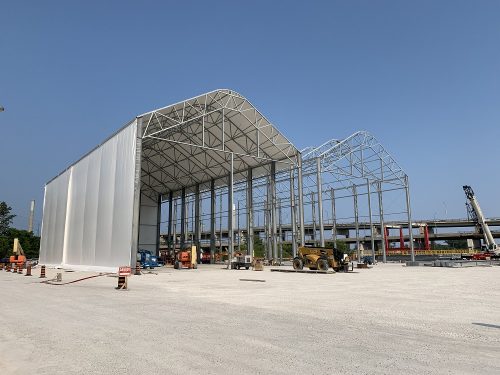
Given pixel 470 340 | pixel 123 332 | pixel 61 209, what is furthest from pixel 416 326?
pixel 61 209

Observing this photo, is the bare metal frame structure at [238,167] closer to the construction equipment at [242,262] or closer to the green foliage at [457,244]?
the construction equipment at [242,262]

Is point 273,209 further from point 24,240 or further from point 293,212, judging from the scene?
point 24,240

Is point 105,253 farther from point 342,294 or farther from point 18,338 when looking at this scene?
point 18,338

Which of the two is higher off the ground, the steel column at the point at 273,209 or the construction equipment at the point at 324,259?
the steel column at the point at 273,209

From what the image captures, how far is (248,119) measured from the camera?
135ft

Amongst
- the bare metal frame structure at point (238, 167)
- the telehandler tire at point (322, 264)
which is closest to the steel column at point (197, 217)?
the bare metal frame structure at point (238, 167)

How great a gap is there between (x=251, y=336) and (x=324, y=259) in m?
23.5

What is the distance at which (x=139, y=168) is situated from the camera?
31062mm

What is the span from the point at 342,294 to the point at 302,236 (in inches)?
945

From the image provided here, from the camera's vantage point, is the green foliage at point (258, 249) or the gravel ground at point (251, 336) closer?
the gravel ground at point (251, 336)

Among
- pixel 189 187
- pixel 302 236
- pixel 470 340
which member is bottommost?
pixel 470 340

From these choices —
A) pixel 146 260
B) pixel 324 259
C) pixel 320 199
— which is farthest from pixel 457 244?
pixel 146 260

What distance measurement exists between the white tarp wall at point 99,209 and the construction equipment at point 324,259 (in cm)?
1368

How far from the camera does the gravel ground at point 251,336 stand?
227 inches
